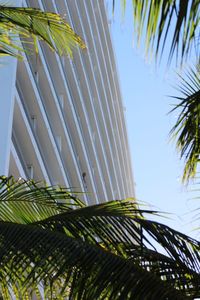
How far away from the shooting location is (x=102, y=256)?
4754mm

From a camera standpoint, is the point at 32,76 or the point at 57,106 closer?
the point at 32,76

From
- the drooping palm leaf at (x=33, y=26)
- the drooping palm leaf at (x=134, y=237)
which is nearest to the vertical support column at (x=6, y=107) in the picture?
the drooping palm leaf at (x=33, y=26)

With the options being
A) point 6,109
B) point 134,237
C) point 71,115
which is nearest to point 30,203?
point 134,237

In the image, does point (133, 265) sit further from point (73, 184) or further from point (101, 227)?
point (73, 184)

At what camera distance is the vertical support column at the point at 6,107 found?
20569 mm

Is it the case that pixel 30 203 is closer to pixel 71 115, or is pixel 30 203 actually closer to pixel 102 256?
pixel 102 256

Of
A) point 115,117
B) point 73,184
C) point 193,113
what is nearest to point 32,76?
point 73,184

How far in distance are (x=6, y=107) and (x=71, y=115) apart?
14.5 meters

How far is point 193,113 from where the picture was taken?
4758 mm

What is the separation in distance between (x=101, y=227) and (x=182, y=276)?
2.46 ft

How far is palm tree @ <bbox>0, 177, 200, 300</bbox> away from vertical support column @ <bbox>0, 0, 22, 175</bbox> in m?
14.9

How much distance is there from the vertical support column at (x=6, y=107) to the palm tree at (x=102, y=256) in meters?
14.9

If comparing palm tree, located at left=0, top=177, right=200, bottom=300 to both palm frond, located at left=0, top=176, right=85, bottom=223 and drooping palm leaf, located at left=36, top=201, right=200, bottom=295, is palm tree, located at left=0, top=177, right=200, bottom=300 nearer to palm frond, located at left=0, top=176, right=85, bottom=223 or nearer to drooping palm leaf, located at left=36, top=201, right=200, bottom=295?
drooping palm leaf, located at left=36, top=201, right=200, bottom=295

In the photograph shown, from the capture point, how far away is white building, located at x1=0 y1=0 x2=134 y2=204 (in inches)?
997
